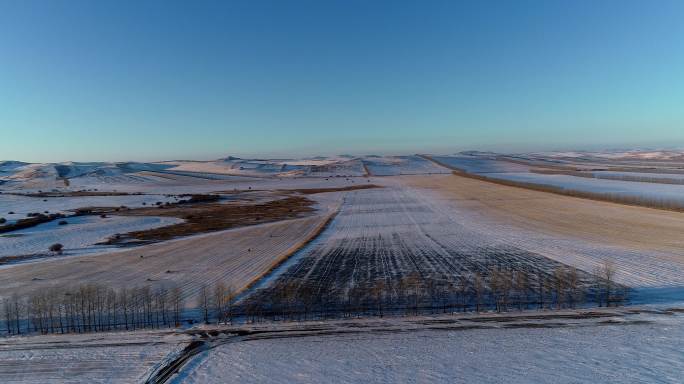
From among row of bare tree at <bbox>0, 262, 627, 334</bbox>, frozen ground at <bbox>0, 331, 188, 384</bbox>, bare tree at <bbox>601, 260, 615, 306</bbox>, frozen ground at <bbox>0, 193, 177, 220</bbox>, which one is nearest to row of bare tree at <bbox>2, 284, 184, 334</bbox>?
row of bare tree at <bbox>0, 262, 627, 334</bbox>

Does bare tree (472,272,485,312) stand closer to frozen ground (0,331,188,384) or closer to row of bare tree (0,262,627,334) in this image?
row of bare tree (0,262,627,334)

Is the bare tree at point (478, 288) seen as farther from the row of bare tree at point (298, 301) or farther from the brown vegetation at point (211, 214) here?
the brown vegetation at point (211, 214)

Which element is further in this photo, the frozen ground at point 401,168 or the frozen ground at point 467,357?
the frozen ground at point 401,168

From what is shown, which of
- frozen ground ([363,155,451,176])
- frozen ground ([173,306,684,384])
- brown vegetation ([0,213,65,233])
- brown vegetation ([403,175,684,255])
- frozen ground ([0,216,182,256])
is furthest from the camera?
frozen ground ([363,155,451,176])

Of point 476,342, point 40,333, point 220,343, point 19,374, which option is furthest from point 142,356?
point 476,342

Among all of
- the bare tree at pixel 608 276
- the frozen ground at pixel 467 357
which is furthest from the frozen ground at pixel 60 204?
the bare tree at pixel 608 276

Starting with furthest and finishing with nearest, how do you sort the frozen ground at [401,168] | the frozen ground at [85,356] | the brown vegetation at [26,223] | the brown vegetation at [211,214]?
the frozen ground at [401,168] → the brown vegetation at [26,223] → the brown vegetation at [211,214] → the frozen ground at [85,356]

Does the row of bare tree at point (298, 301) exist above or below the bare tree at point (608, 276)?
below

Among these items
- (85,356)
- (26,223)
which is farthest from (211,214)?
(85,356)
